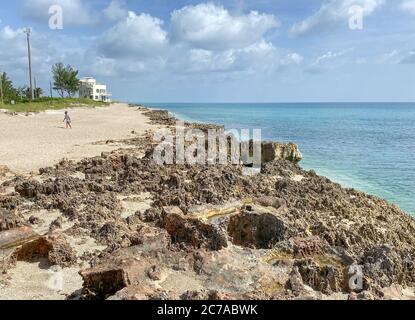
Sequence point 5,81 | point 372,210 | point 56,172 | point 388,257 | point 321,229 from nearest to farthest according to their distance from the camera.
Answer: point 388,257 → point 321,229 → point 372,210 → point 56,172 → point 5,81

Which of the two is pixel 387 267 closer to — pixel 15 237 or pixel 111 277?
pixel 111 277

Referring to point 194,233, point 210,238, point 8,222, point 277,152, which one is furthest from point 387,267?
point 277,152

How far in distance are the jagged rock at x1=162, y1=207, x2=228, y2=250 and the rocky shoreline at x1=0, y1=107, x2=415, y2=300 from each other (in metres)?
0.01

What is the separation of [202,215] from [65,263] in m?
2.02

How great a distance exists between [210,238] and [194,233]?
23 centimetres

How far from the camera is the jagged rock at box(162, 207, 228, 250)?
584cm

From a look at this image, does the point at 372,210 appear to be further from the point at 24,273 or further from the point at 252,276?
the point at 24,273

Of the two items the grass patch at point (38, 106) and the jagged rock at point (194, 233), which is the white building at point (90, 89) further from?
the jagged rock at point (194, 233)

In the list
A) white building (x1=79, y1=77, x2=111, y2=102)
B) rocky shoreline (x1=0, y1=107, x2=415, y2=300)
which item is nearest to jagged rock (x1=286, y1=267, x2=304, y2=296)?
rocky shoreline (x1=0, y1=107, x2=415, y2=300)

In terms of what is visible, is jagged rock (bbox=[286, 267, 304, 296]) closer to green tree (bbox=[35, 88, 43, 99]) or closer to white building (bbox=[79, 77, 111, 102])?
green tree (bbox=[35, 88, 43, 99])

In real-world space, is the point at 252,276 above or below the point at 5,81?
below

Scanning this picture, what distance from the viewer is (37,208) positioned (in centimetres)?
873

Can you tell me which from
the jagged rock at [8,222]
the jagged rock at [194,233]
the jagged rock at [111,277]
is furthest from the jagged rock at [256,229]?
the jagged rock at [8,222]
